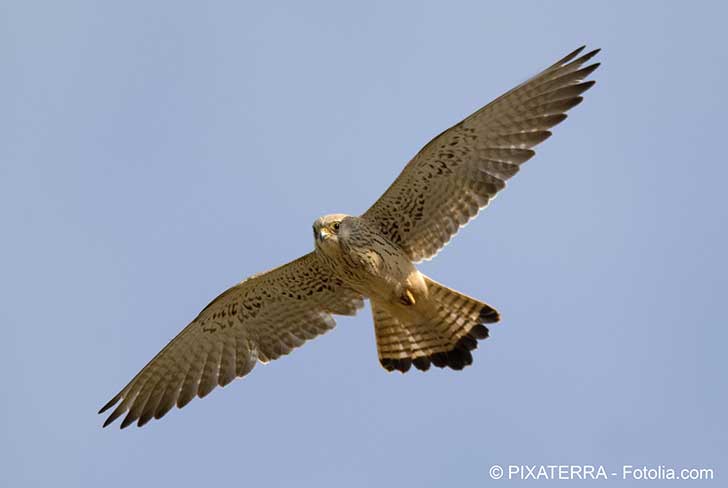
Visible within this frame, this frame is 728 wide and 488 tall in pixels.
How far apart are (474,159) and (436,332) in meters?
1.89

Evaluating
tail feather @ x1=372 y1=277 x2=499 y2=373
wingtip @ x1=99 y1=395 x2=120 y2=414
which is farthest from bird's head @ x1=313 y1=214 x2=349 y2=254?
wingtip @ x1=99 y1=395 x2=120 y2=414

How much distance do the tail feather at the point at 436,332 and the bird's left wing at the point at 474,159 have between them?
0.56 meters

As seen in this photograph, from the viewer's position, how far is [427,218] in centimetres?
1359

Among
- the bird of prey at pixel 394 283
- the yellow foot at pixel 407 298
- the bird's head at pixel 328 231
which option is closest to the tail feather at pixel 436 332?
the bird of prey at pixel 394 283

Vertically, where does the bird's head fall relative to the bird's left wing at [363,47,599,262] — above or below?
below

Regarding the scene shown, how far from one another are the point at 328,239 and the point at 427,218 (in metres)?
1.10

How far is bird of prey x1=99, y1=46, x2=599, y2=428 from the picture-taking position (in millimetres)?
13273

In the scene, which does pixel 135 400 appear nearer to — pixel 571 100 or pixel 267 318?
pixel 267 318

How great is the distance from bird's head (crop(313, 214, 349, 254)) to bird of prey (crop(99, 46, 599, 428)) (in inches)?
0.5

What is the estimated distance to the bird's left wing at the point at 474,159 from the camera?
1321cm

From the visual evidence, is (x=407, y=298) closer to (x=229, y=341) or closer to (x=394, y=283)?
(x=394, y=283)

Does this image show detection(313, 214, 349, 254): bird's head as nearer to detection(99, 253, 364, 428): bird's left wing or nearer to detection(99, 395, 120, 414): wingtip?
detection(99, 253, 364, 428): bird's left wing

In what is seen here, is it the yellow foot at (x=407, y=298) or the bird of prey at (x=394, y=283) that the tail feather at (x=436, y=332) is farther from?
the yellow foot at (x=407, y=298)

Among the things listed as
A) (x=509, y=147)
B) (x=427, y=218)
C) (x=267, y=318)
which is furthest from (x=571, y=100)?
(x=267, y=318)
